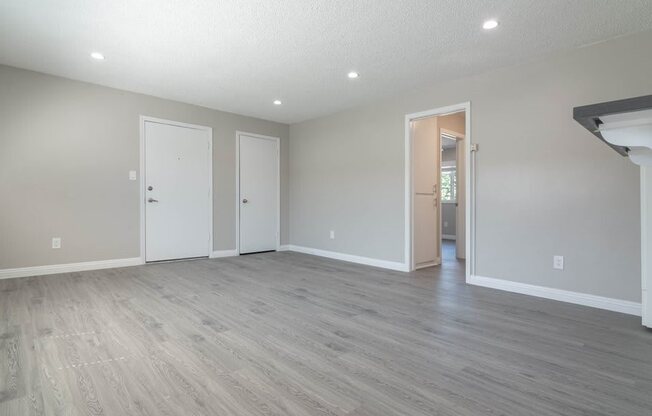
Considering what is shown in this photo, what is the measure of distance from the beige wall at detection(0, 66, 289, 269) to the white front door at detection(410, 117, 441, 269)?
3425 mm

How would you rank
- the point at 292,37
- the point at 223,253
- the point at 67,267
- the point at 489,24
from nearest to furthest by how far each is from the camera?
the point at 489,24 → the point at 292,37 → the point at 67,267 → the point at 223,253

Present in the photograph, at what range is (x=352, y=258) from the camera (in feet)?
16.6

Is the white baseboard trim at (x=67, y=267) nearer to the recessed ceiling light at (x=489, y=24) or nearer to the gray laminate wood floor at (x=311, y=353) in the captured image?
the gray laminate wood floor at (x=311, y=353)

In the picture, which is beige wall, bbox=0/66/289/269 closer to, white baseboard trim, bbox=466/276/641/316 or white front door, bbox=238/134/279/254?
white front door, bbox=238/134/279/254

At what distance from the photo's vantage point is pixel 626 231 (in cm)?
275

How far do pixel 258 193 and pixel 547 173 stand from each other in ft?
13.8

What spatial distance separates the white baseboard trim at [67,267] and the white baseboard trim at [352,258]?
8.24ft

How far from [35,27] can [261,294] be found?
2.96 meters

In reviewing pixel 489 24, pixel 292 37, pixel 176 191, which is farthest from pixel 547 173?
pixel 176 191

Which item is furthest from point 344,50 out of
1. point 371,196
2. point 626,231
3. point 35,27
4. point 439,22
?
point 626,231

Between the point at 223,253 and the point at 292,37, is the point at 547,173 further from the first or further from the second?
the point at 223,253

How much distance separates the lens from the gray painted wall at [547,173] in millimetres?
2775

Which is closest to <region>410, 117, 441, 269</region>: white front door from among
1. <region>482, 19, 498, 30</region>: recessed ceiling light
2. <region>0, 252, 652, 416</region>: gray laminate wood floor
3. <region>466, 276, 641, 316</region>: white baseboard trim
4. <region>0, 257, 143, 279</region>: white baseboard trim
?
<region>466, 276, 641, 316</region>: white baseboard trim

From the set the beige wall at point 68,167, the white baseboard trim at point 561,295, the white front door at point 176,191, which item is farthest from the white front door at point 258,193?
the white baseboard trim at point 561,295
